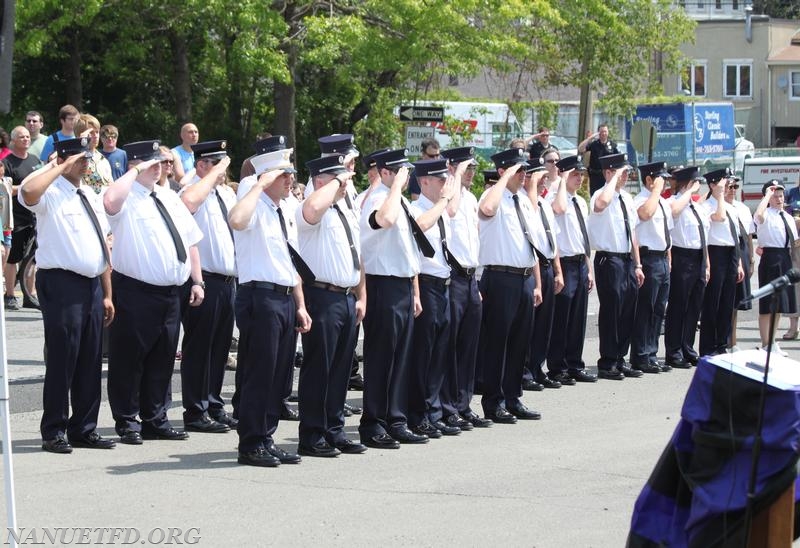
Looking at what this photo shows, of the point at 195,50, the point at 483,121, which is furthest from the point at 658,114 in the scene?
the point at 195,50

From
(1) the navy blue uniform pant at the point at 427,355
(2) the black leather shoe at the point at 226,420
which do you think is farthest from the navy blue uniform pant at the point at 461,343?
(2) the black leather shoe at the point at 226,420

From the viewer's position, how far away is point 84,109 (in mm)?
28547

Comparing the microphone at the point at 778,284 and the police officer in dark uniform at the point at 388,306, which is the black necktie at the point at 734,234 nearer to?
the police officer in dark uniform at the point at 388,306

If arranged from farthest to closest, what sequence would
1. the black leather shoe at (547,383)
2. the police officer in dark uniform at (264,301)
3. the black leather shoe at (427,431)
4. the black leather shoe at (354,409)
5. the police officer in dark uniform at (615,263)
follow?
the police officer in dark uniform at (615,263)
the black leather shoe at (547,383)
the black leather shoe at (354,409)
the black leather shoe at (427,431)
the police officer in dark uniform at (264,301)

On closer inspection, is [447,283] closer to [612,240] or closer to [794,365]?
[612,240]

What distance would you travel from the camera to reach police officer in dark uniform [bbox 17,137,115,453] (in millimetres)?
9156

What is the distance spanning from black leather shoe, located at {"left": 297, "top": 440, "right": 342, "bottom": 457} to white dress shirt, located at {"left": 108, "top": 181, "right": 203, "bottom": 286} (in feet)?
5.11

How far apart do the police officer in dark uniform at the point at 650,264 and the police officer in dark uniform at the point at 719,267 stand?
0.93 metres

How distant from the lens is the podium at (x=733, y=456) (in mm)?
5188

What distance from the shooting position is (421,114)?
2322 centimetres

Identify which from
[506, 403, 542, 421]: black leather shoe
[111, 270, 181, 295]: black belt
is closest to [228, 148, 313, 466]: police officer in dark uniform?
[111, 270, 181, 295]: black belt

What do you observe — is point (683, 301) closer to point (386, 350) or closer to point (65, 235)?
point (386, 350)

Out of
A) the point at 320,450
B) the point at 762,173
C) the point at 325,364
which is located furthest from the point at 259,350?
the point at 762,173

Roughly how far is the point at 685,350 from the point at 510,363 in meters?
4.42
